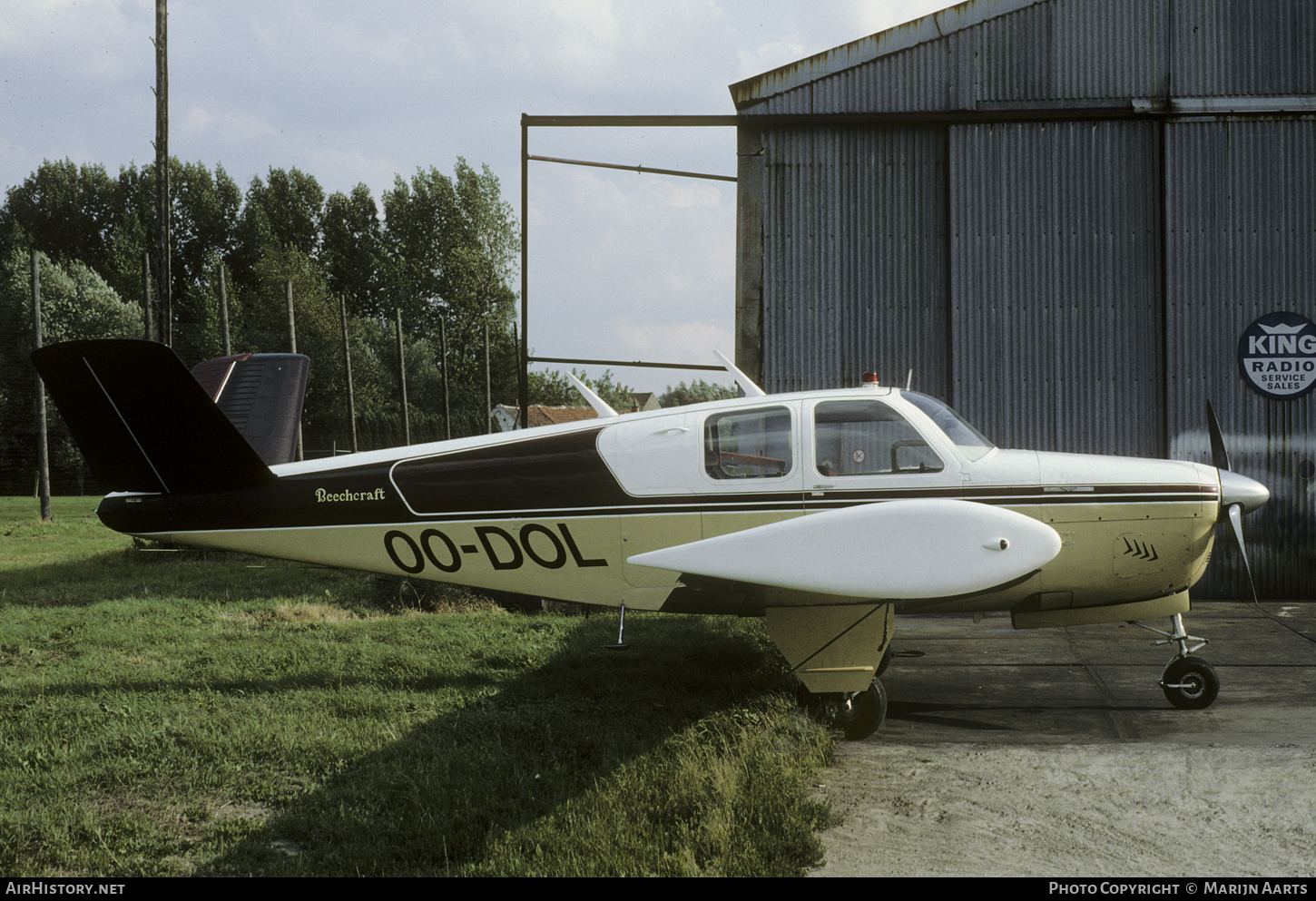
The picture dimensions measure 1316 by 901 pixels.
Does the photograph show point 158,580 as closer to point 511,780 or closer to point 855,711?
point 511,780

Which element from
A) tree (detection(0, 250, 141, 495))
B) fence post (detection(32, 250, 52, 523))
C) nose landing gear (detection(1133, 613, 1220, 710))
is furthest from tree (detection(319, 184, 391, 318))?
nose landing gear (detection(1133, 613, 1220, 710))

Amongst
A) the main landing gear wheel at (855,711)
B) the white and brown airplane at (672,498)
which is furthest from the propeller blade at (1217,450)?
the main landing gear wheel at (855,711)

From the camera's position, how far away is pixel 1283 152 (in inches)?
Result: 447

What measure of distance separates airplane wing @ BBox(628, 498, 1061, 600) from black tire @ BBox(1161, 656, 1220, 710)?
278 cm

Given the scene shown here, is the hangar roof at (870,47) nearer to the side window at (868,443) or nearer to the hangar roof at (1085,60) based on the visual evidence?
the hangar roof at (1085,60)

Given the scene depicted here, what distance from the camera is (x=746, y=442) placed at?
5.98m

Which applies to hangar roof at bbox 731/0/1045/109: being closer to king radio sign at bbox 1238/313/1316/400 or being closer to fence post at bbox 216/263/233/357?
king radio sign at bbox 1238/313/1316/400

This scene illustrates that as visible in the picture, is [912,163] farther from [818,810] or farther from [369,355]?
[369,355]

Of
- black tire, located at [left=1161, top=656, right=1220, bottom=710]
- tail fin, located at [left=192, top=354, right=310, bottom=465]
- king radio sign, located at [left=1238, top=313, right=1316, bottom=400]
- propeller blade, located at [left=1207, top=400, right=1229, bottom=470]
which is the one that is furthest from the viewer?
king radio sign, located at [left=1238, top=313, right=1316, bottom=400]

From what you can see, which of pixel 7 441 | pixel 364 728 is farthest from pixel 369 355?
pixel 364 728

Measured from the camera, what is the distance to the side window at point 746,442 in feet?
19.5

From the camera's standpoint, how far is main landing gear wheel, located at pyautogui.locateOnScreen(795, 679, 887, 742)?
5.94 metres

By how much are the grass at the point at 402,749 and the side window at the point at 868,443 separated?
170 centimetres

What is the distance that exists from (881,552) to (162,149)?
15520 millimetres
